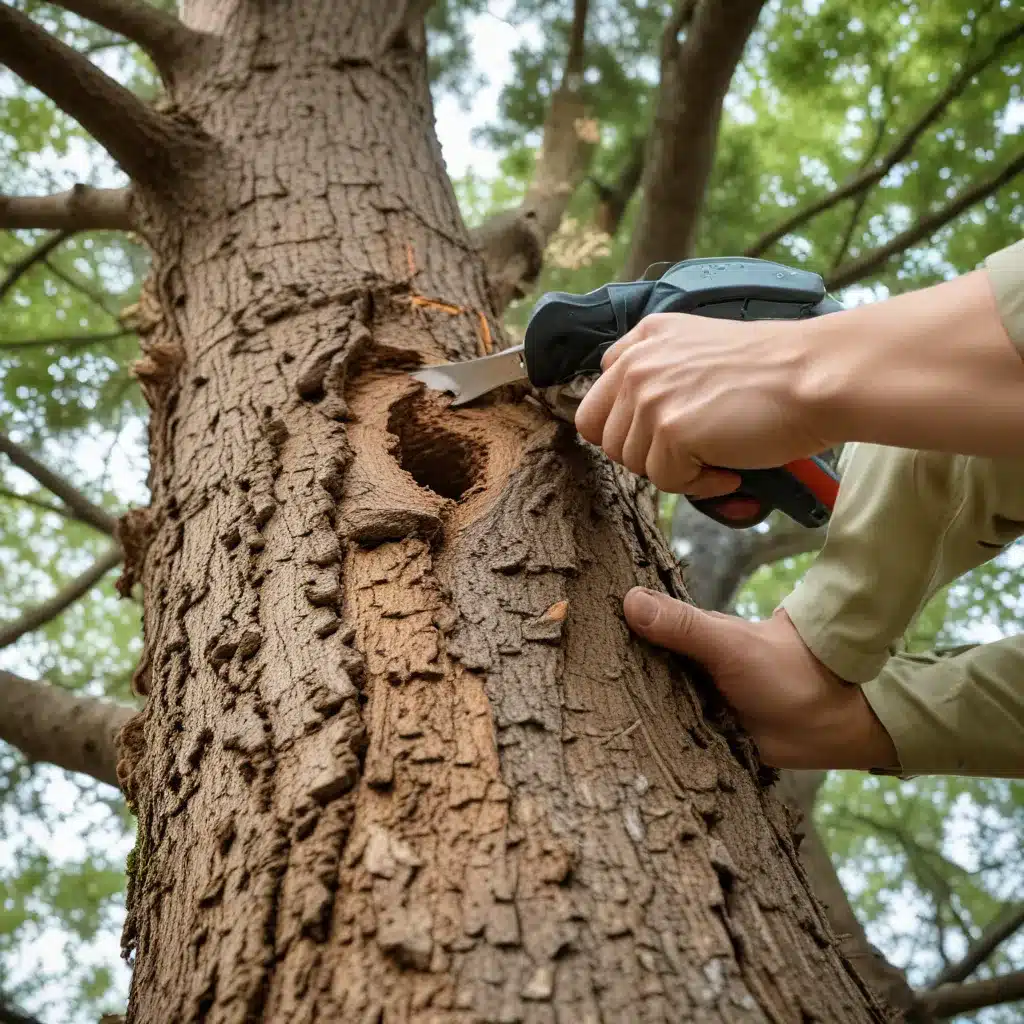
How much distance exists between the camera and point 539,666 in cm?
120

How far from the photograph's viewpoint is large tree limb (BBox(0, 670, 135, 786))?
2.66 m

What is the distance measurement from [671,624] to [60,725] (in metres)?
2.20

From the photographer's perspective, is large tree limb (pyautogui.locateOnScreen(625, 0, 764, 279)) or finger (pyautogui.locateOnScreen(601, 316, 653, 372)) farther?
large tree limb (pyautogui.locateOnScreen(625, 0, 764, 279))

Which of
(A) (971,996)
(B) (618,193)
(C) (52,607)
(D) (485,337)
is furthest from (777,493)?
(B) (618,193)

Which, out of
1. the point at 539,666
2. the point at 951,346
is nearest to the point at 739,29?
the point at 951,346

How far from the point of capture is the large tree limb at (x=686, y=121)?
293 centimetres

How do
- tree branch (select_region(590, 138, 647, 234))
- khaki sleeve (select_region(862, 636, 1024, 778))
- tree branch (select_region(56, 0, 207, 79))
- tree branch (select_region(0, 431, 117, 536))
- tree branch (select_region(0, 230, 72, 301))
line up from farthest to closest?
tree branch (select_region(590, 138, 647, 234)), tree branch (select_region(0, 230, 72, 301)), tree branch (select_region(0, 431, 117, 536)), tree branch (select_region(56, 0, 207, 79)), khaki sleeve (select_region(862, 636, 1024, 778))

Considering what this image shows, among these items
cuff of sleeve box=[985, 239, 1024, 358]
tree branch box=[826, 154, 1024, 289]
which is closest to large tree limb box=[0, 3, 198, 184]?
cuff of sleeve box=[985, 239, 1024, 358]

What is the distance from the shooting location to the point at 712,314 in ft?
5.09

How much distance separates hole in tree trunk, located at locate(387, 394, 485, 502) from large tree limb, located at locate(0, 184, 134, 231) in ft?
5.29

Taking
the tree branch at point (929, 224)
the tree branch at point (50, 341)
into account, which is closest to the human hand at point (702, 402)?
the tree branch at point (929, 224)

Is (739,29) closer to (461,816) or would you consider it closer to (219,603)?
(219,603)

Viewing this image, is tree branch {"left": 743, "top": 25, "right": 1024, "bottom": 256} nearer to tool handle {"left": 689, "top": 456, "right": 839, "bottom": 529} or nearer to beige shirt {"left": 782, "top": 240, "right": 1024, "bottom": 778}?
tool handle {"left": 689, "top": 456, "right": 839, "bottom": 529}

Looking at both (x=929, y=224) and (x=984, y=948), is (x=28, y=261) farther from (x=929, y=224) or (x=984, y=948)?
(x=984, y=948)
